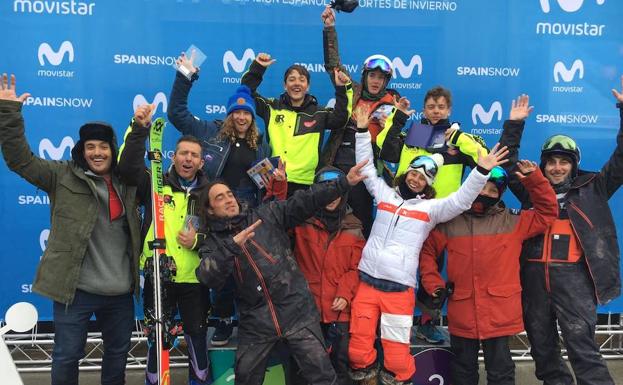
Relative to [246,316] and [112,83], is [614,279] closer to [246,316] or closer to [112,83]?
[246,316]

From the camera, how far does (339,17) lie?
4.58 meters

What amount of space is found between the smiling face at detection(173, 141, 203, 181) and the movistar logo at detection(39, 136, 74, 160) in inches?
65.9

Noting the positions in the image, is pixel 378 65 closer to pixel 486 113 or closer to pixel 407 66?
pixel 407 66

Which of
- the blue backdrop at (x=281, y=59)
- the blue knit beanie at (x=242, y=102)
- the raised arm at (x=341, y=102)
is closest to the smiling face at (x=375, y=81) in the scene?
the raised arm at (x=341, y=102)

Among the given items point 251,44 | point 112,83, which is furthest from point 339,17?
point 112,83

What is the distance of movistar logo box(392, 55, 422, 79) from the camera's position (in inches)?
183

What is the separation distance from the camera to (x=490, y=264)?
337 centimetres

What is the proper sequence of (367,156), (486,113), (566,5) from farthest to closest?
1. (486,113)
2. (566,5)
3. (367,156)

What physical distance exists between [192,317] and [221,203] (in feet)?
2.85

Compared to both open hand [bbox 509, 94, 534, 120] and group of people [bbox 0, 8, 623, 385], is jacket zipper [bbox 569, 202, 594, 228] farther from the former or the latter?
open hand [bbox 509, 94, 534, 120]

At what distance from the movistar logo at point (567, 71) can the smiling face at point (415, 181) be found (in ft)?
7.38

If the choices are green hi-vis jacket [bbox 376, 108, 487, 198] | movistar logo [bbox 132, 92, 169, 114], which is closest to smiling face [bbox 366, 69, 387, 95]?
green hi-vis jacket [bbox 376, 108, 487, 198]

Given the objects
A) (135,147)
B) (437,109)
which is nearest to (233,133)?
(135,147)

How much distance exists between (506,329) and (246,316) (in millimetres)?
1749
